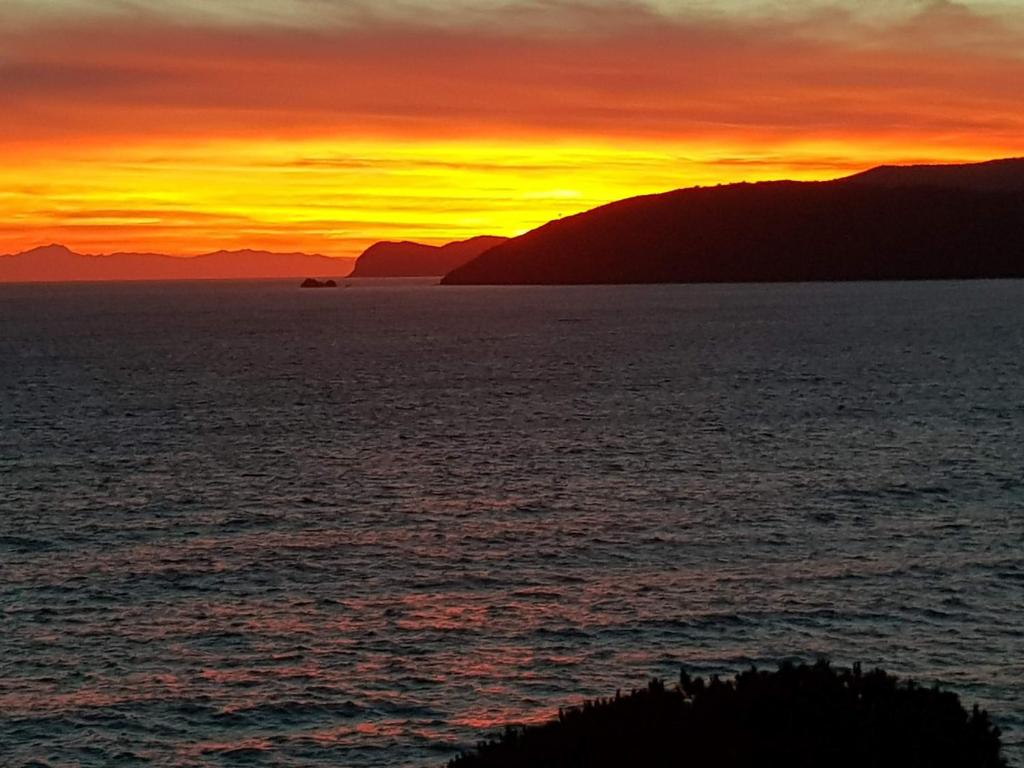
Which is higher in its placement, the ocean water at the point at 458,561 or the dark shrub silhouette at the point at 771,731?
the dark shrub silhouette at the point at 771,731

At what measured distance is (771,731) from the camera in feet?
61.1

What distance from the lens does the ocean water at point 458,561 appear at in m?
32.0

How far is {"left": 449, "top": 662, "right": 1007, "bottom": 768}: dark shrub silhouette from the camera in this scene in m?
18.0

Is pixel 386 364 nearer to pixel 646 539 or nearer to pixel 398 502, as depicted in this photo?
pixel 398 502

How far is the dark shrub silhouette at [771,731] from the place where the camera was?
18.0m

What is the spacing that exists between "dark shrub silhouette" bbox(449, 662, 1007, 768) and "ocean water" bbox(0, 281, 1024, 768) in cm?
1021

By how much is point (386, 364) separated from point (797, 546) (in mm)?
99768

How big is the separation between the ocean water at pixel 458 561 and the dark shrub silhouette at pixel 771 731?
10.2 meters

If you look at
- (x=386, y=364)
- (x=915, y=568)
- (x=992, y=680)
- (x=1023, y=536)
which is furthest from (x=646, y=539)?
(x=386, y=364)

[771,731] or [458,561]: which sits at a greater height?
[771,731]

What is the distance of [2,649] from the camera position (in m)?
36.0

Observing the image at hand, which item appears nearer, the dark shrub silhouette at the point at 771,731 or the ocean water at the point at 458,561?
the dark shrub silhouette at the point at 771,731

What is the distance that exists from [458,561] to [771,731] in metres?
27.4

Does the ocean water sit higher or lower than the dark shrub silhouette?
lower
